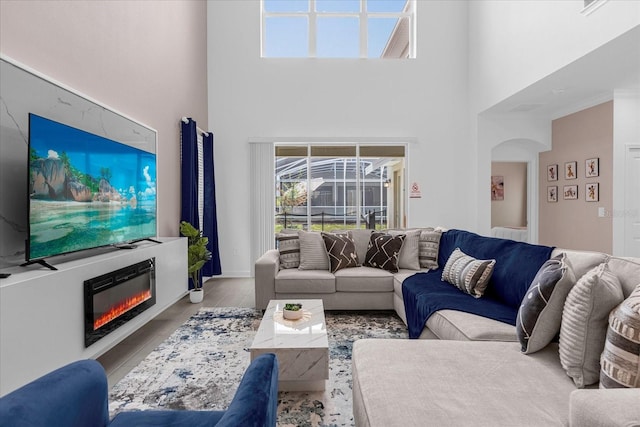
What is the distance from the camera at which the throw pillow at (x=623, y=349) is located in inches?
47.0

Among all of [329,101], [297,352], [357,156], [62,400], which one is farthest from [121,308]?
[329,101]

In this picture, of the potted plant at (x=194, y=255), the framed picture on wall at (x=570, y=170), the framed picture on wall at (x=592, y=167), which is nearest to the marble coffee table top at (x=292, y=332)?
the potted plant at (x=194, y=255)

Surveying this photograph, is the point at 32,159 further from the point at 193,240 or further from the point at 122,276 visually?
the point at 193,240

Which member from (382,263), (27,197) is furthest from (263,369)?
(382,263)

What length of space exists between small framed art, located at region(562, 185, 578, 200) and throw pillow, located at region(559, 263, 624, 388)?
4.57 meters

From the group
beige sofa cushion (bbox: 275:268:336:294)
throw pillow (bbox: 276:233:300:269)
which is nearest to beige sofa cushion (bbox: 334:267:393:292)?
beige sofa cushion (bbox: 275:268:336:294)

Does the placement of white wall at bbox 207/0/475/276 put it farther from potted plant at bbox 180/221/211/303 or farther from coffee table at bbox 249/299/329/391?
coffee table at bbox 249/299/329/391

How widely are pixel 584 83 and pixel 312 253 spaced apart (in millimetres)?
3674

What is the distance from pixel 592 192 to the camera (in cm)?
498

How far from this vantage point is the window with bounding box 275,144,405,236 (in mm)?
6039

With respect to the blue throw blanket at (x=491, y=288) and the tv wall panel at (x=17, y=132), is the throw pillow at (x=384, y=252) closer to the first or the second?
the blue throw blanket at (x=491, y=288)

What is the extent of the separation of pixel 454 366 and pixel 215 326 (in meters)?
2.46

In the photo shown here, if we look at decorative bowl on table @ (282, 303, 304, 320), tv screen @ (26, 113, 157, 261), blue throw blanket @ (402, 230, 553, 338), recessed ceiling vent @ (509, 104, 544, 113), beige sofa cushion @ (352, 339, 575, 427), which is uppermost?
recessed ceiling vent @ (509, 104, 544, 113)

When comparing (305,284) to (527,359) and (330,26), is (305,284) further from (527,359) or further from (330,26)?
(330,26)
